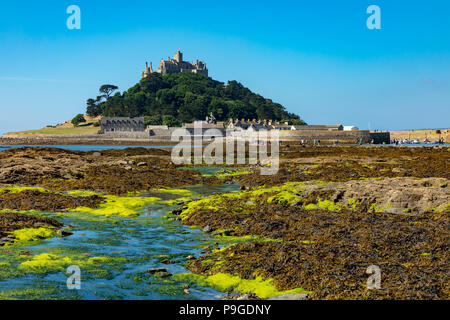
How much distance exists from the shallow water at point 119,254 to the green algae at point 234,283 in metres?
0.29

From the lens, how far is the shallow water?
8984 millimetres

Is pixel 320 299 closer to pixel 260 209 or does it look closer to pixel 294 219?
pixel 294 219

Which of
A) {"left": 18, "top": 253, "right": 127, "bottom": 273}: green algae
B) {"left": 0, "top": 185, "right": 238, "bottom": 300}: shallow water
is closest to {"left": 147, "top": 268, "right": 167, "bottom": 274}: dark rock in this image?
{"left": 0, "top": 185, "right": 238, "bottom": 300}: shallow water

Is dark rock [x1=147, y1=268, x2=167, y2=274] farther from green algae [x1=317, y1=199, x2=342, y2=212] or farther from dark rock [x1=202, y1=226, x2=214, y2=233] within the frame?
green algae [x1=317, y1=199, x2=342, y2=212]

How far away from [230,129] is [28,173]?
130m

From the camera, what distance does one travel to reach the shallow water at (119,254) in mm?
8984

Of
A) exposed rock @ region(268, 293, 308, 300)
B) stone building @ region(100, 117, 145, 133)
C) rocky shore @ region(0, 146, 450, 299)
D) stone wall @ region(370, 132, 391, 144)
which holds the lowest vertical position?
exposed rock @ region(268, 293, 308, 300)

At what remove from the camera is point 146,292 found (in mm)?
9102

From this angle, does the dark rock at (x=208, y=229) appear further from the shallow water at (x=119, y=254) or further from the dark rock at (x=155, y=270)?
the dark rock at (x=155, y=270)

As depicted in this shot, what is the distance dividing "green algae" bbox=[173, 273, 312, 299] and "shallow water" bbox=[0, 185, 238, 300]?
295 mm

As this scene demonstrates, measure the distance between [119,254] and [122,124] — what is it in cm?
17081

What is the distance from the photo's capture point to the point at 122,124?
177 m

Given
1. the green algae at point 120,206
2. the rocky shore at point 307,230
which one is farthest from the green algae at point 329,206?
the green algae at point 120,206
